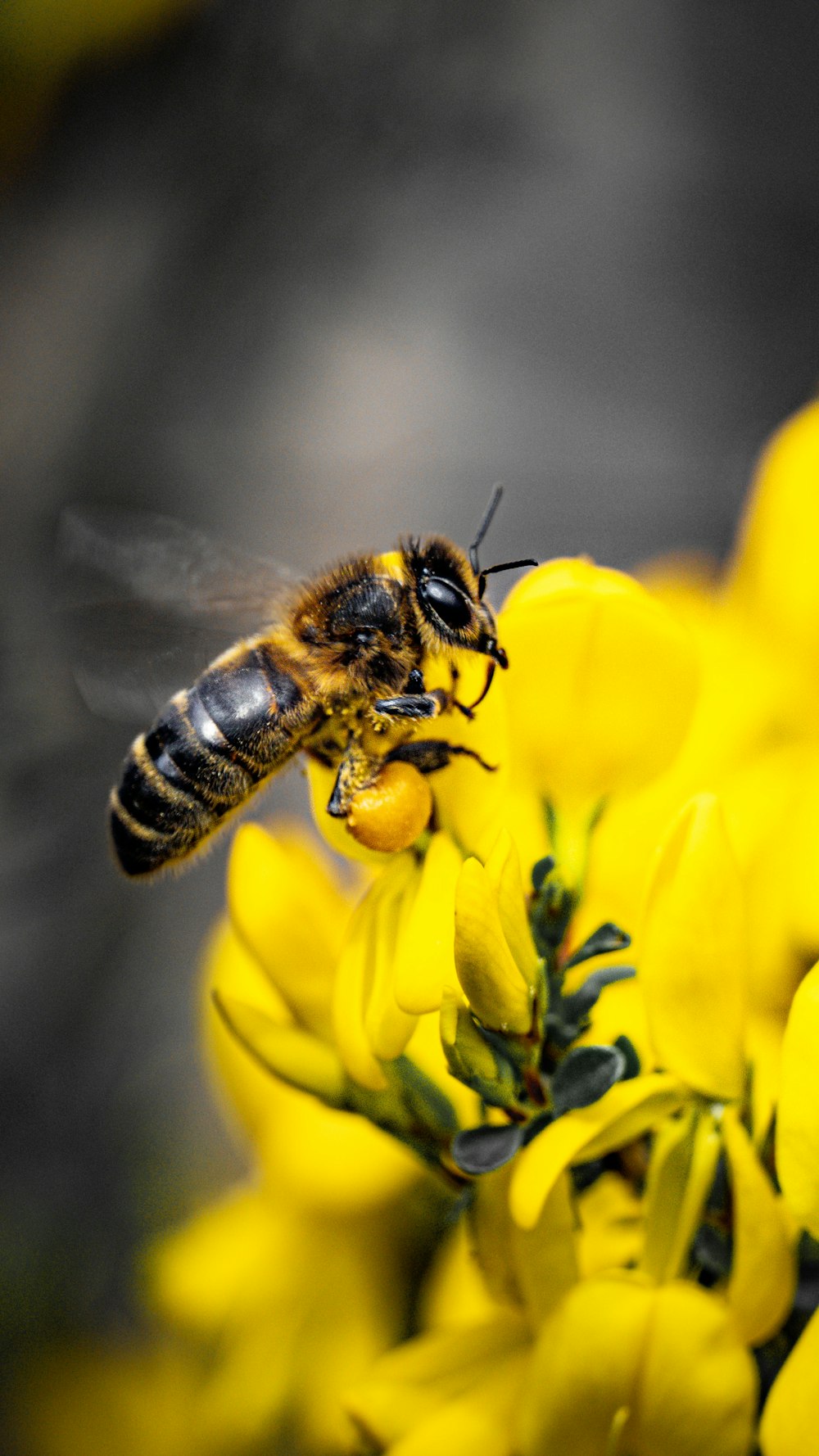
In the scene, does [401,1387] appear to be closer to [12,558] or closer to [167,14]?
[12,558]

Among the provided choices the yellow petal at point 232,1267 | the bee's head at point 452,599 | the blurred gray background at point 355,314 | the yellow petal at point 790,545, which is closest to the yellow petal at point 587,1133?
the bee's head at point 452,599

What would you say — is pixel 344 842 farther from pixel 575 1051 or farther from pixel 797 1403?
pixel 797 1403

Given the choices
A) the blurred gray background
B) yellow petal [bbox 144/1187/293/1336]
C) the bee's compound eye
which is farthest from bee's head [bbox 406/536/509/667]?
the blurred gray background

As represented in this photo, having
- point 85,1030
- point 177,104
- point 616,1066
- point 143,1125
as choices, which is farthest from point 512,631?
point 177,104

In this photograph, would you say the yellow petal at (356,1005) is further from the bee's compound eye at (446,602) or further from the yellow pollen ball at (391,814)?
the bee's compound eye at (446,602)

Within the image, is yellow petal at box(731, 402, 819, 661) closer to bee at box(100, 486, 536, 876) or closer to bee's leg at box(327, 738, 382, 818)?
bee at box(100, 486, 536, 876)
